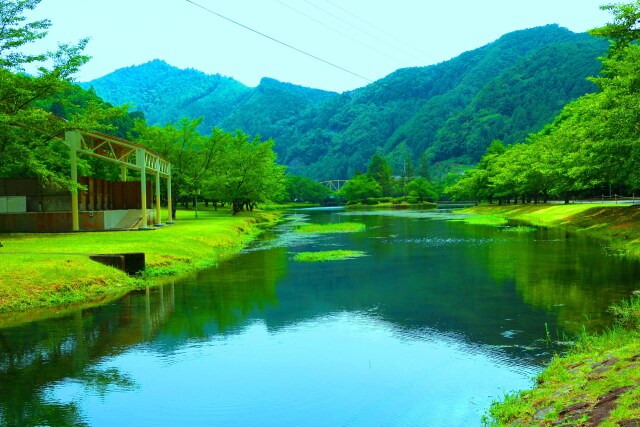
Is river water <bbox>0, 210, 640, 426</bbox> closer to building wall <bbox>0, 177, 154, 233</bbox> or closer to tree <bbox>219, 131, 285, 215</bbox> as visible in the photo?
building wall <bbox>0, 177, 154, 233</bbox>

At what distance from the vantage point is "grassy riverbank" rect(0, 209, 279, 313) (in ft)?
61.3

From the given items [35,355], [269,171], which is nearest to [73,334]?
[35,355]

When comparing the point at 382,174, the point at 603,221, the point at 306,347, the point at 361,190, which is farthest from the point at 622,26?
the point at 382,174

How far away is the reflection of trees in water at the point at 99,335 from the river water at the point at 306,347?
0.05m

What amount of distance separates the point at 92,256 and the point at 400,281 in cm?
1343

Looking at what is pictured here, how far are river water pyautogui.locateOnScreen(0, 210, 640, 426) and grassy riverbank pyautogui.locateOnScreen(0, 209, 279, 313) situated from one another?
5.59 feet

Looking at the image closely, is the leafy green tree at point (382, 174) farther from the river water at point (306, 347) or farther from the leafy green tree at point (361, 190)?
the river water at point (306, 347)

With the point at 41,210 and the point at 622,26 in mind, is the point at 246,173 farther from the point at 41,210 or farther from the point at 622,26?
the point at 622,26

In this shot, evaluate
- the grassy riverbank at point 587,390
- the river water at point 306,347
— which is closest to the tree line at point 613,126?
the river water at point 306,347

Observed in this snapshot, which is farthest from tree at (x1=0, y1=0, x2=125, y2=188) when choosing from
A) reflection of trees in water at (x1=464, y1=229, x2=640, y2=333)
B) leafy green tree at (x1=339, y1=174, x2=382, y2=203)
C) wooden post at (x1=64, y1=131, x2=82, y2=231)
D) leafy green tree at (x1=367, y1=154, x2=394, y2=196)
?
leafy green tree at (x1=367, y1=154, x2=394, y2=196)

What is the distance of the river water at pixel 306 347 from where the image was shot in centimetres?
1005

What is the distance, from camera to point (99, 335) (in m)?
15.1

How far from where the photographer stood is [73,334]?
15.1 m

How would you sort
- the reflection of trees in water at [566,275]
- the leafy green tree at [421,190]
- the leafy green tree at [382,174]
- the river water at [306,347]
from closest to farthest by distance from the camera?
1. the river water at [306,347]
2. the reflection of trees in water at [566,275]
3. the leafy green tree at [421,190]
4. the leafy green tree at [382,174]
